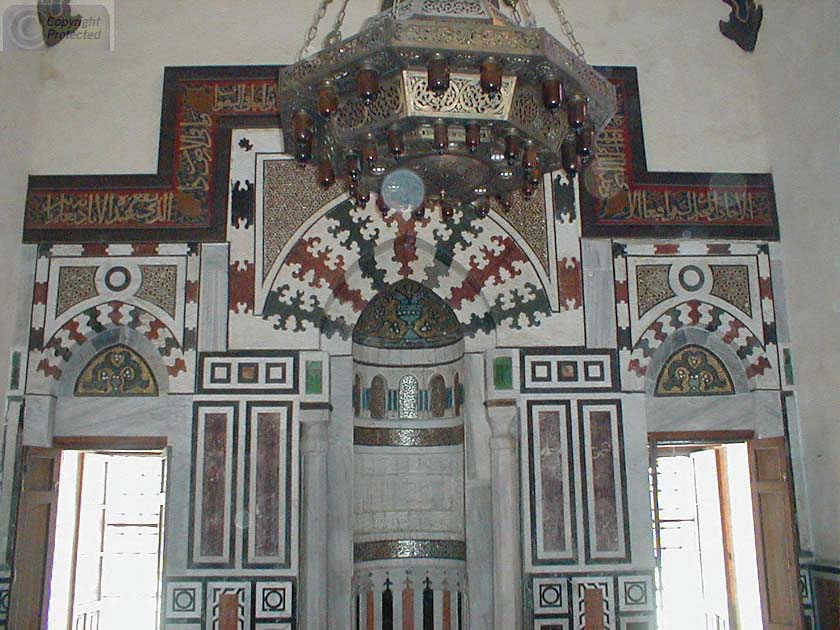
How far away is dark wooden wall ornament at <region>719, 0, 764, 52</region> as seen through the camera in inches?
223

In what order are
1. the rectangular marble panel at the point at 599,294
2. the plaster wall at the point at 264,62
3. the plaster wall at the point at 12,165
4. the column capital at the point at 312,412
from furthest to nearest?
the plaster wall at the point at 264,62 < the rectangular marble panel at the point at 599,294 < the column capital at the point at 312,412 < the plaster wall at the point at 12,165

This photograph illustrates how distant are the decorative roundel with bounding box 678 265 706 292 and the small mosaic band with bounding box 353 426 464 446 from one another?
169 cm

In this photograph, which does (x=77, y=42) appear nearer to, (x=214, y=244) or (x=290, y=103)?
(x=214, y=244)

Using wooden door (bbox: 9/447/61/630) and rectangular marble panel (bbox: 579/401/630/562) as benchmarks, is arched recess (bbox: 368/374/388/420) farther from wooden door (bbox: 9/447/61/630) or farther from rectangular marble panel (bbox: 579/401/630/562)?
wooden door (bbox: 9/447/61/630)

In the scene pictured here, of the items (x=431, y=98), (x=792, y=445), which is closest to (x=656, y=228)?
(x=792, y=445)

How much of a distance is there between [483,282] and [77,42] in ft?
10.1

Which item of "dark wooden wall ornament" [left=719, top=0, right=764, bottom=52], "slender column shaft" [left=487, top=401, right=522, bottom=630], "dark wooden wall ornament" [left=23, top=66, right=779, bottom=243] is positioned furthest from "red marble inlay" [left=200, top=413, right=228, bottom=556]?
"dark wooden wall ornament" [left=719, top=0, right=764, bottom=52]

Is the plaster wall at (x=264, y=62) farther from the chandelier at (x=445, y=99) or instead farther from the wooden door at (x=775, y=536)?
the chandelier at (x=445, y=99)

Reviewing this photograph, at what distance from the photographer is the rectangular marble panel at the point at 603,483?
5031mm

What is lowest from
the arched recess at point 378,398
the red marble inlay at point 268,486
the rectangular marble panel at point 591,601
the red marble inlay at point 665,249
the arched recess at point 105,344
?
the rectangular marble panel at point 591,601

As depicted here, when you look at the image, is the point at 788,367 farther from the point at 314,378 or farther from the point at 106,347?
the point at 106,347

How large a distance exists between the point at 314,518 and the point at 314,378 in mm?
823

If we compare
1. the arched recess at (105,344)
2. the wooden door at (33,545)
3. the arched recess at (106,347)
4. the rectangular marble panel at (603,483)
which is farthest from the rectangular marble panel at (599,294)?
the wooden door at (33,545)

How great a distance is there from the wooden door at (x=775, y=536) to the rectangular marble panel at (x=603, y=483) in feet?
2.90
